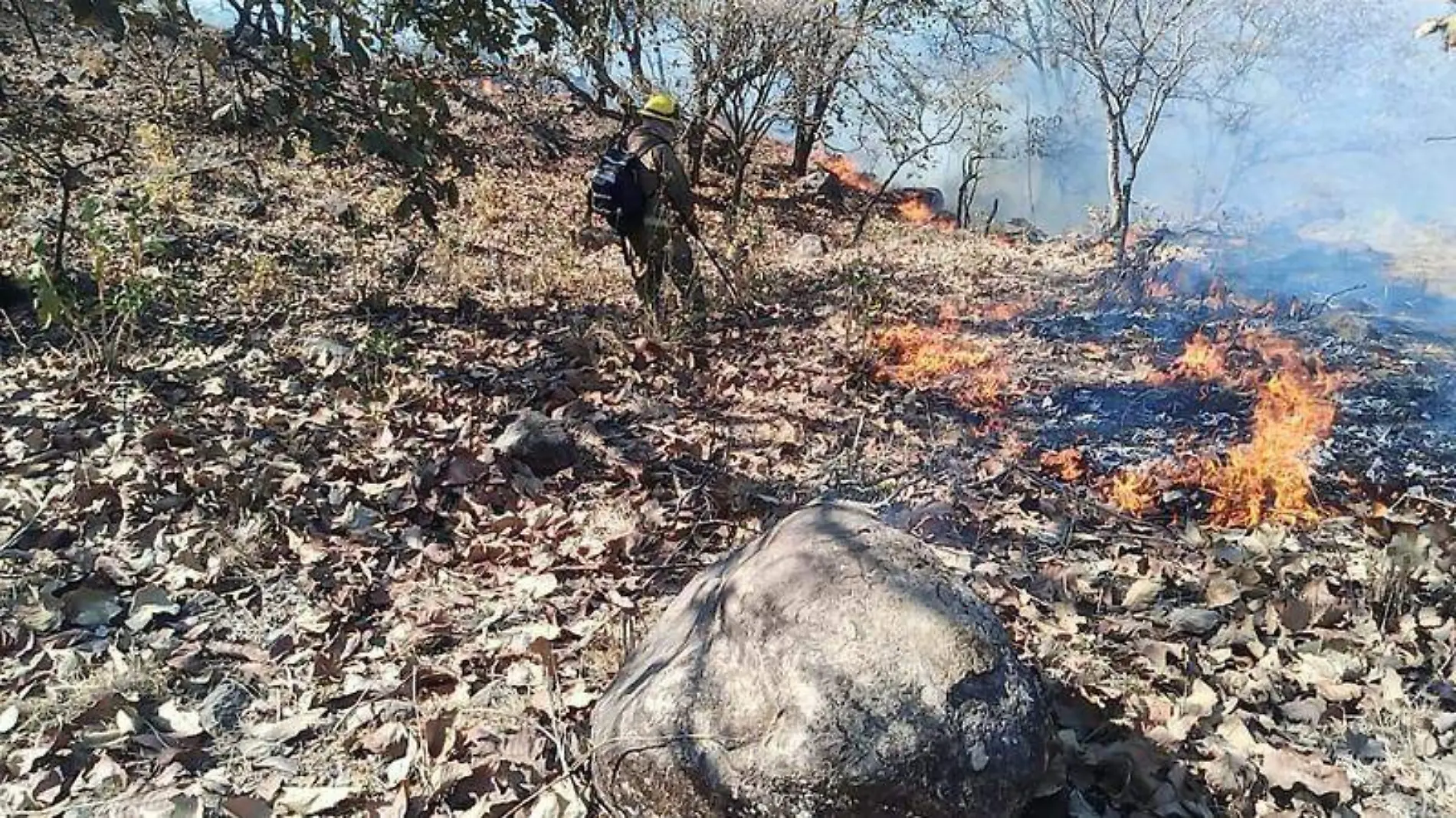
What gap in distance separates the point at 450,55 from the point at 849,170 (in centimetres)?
1335

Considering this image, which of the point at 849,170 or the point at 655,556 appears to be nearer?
the point at 655,556

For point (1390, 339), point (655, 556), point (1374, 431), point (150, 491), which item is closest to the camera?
point (655, 556)

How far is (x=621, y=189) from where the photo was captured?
623cm

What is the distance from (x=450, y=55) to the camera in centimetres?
408

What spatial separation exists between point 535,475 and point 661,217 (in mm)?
2939

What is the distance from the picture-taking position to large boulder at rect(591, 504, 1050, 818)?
1.89m

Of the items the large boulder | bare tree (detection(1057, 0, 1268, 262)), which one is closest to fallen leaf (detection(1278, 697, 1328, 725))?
the large boulder

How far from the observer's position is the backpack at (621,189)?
6191 millimetres

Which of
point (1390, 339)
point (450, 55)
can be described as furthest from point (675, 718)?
point (1390, 339)

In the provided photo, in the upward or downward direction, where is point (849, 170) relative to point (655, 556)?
upward

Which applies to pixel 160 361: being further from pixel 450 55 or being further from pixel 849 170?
pixel 849 170

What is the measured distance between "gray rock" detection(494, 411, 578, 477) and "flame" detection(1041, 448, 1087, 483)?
212 centimetres

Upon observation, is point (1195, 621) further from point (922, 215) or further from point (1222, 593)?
point (922, 215)

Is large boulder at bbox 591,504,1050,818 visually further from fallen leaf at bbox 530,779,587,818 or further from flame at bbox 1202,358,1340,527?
flame at bbox 1202,358,1340,527
